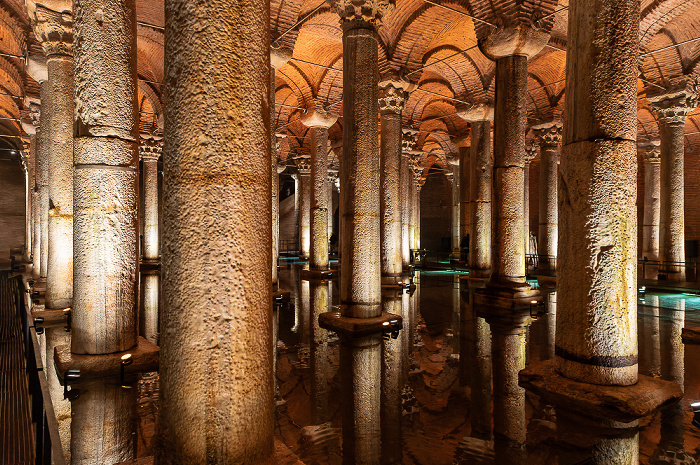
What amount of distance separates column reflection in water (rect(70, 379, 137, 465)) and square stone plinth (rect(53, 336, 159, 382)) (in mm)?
100

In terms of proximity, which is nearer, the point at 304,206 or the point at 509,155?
the point at 509,155

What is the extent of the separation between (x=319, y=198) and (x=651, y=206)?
42.0 feet

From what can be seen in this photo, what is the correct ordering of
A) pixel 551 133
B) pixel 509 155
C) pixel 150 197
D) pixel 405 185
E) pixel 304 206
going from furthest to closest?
pixel 304 206, pixel 150 197, pixel 405 185, pixel 551 133, pixel 509 155

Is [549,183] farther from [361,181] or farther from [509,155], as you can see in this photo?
[361,181]

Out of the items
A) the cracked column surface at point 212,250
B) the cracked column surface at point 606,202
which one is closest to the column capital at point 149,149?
the cracked column surface at point 606,202

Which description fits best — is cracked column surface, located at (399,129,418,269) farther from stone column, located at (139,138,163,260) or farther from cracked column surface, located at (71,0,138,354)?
cracked column surface, located at (71,0,138,354)

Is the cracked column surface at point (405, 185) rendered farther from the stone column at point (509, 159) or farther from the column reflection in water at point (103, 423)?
the column reflection in water at point (103, 423)

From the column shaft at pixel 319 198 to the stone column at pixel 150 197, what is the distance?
281 inches

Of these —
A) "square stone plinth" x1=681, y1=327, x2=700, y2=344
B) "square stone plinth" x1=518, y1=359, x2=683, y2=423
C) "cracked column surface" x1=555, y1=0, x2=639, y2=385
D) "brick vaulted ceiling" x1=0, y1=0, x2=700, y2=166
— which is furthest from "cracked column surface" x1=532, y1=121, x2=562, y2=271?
"cracked column surface" x1=555, y1=0, x2=639, y2=385

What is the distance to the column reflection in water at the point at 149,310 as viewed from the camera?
6.61 meters

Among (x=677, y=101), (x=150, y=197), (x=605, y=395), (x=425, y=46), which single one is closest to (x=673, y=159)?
(x=677, y=101)

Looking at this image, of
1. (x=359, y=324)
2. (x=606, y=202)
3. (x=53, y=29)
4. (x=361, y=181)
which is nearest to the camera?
(x=606, y=202)

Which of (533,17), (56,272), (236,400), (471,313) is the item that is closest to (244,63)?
(236,400)

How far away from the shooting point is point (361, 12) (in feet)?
21.6
